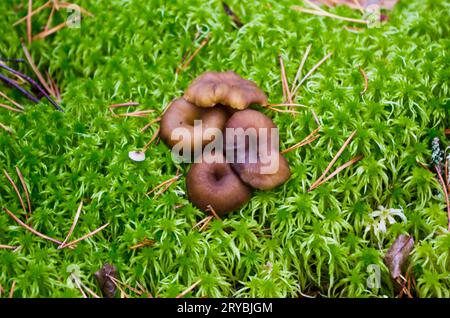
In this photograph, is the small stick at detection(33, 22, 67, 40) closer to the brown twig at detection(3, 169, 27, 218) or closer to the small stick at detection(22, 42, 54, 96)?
the small stick at detection(22, 42, 54, 96)

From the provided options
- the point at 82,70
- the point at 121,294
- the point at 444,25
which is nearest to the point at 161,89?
the point at 82,70

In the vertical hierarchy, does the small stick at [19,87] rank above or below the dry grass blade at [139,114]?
above

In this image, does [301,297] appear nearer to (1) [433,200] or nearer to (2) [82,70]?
(1) [433,200]

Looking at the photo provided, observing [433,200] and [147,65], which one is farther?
[147,65]

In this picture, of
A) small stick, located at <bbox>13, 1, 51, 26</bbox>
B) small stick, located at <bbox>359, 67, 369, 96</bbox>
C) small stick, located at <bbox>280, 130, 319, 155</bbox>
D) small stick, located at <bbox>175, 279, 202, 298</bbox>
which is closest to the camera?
small stick, located at <bbox>175, 279, 202, 298</bbox>

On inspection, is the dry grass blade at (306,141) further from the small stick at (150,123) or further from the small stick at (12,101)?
the small stick at (12,101)

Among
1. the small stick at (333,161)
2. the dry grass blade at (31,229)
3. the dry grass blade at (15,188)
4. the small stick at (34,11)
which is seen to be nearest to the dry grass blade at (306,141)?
the small stick at (333,161)

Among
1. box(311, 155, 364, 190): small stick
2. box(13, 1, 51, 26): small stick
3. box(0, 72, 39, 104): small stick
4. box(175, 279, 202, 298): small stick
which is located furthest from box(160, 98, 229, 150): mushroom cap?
box(13, 1, 51, 26): small stick
